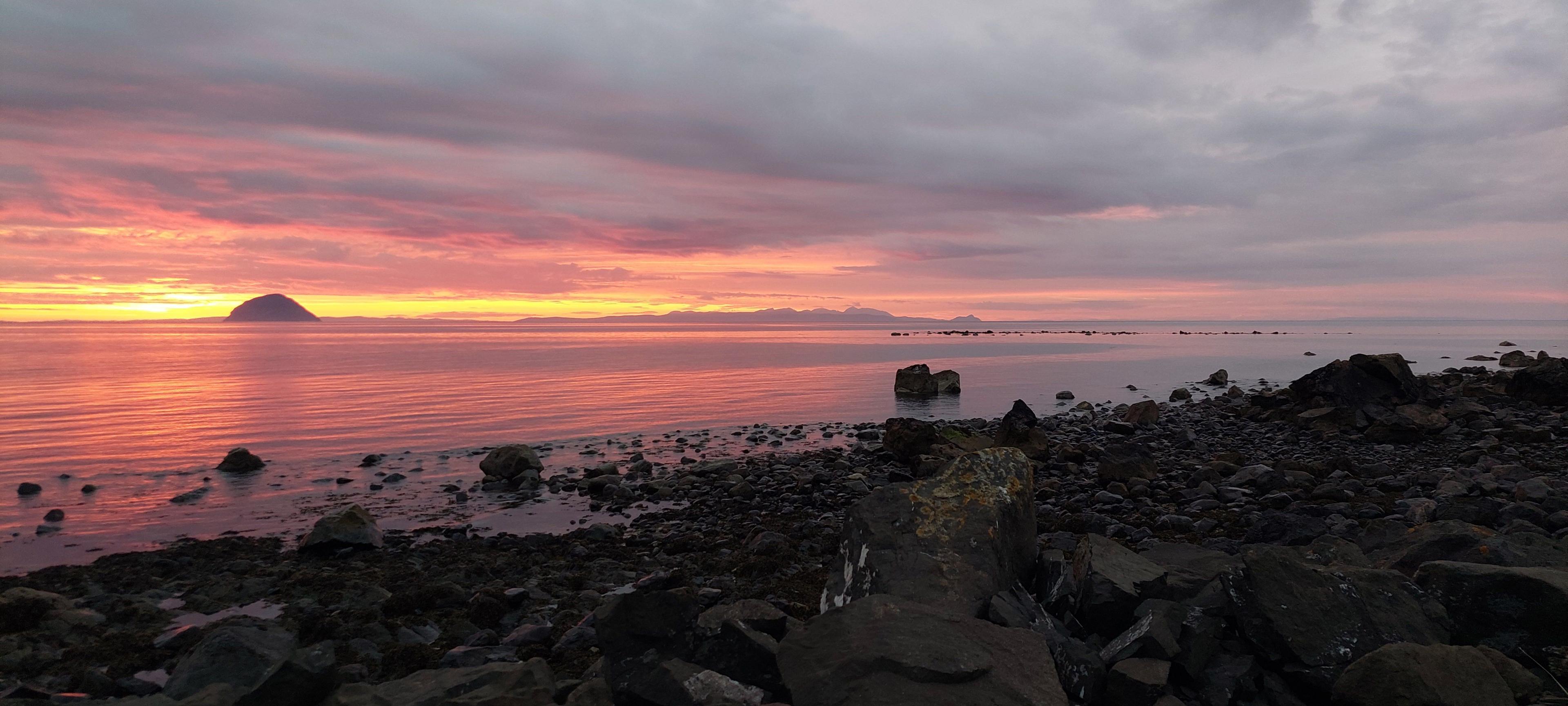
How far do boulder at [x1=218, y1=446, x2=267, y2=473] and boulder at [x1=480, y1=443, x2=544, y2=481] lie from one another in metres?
7.29

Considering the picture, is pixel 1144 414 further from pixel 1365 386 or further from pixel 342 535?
pixel 342 535

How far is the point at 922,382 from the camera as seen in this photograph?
47.5 meters

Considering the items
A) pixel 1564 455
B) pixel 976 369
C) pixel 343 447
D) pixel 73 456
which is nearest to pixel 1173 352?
pixel 976 369

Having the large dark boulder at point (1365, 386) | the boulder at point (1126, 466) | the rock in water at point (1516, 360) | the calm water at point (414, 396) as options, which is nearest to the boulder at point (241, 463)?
the calm water at point (414, 396)

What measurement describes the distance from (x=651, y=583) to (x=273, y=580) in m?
6.10

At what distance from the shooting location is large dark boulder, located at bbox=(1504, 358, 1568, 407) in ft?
92.4

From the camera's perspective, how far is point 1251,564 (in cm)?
650

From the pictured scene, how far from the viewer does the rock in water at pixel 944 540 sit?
767 centimetres

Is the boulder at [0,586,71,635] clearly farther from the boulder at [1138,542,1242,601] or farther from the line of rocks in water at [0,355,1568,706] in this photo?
the boulder at [1138,542,1242,601]

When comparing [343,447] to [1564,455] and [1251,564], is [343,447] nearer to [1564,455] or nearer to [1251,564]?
[1251,564]

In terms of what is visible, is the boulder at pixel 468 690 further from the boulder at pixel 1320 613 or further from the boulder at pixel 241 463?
the boulder at pixel 241 463

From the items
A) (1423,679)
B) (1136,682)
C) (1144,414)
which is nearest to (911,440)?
(1144,414)

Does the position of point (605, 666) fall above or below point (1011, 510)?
below

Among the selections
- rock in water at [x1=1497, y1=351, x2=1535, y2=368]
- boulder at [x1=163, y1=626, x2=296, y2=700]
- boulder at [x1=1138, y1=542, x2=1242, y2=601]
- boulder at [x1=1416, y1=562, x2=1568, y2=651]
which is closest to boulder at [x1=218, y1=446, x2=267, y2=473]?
boulder at [x1=163, y1=626, x2=296, y2=700]
